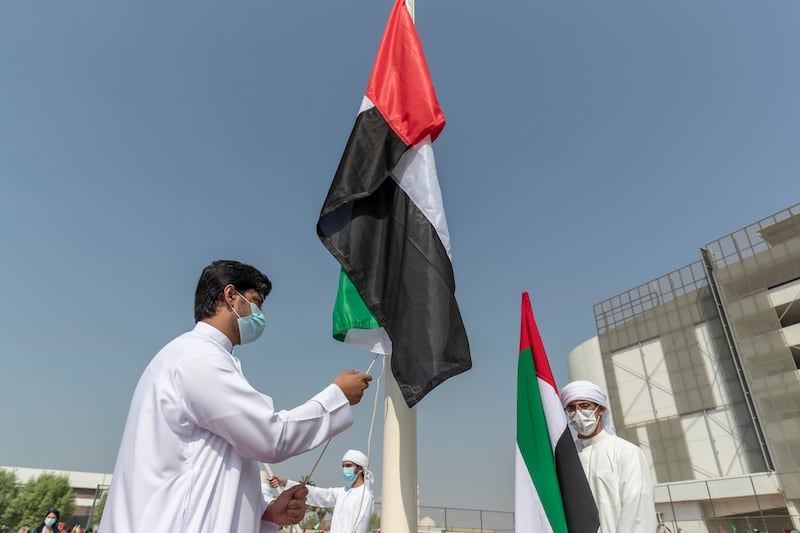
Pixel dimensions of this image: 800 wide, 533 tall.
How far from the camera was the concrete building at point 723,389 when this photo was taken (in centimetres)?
2278

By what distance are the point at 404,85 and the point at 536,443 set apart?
263 cm

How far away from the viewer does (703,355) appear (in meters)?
27.8

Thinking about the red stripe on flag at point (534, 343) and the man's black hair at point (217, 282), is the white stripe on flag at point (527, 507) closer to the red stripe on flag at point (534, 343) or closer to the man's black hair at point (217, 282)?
the red stripe on flag at point (534, 343)

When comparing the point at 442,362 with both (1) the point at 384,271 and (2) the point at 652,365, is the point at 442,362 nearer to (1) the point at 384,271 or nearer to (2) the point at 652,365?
(1) the point at 384,271

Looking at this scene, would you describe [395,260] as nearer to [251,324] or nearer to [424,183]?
[424,183]

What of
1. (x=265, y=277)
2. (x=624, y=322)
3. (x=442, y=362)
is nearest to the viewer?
(x=265, y=277)

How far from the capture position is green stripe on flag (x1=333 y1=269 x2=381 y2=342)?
9.60ft

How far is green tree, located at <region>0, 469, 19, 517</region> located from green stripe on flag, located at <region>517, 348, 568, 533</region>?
5383cm

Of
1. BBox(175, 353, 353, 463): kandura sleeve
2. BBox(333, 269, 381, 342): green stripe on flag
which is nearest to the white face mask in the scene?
BBox(333, 269, 381, 342): green stripe on flag

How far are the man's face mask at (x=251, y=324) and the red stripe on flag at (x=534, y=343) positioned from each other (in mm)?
1976

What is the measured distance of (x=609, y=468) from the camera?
11.4 feet

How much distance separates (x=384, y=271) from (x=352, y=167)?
72 cm

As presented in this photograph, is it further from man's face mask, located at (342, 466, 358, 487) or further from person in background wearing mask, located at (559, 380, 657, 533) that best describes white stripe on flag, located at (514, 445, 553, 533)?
man's face mask, located at (342, 466, 358, 487)

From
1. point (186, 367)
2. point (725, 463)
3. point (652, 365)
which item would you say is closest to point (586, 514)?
point (186, 367)
